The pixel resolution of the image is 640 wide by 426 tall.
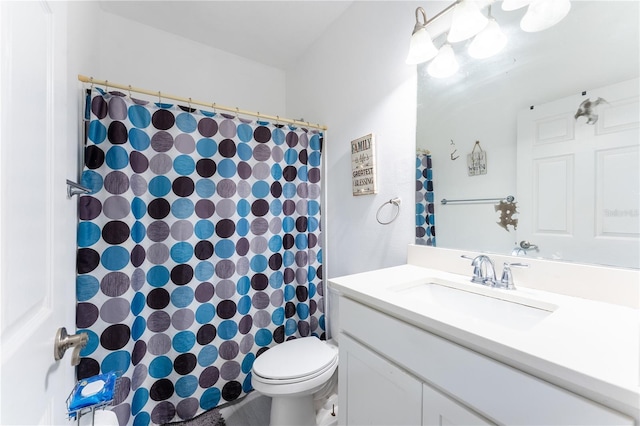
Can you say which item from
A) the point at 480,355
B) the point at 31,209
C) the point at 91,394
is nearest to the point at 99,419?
the point at 91,394

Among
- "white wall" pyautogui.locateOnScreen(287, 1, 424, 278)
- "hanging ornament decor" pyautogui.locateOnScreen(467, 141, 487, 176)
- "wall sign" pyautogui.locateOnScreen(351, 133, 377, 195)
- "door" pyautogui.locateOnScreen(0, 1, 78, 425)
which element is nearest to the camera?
"door" pyautogui.locateOnScreen(0, 1, 78, 425)

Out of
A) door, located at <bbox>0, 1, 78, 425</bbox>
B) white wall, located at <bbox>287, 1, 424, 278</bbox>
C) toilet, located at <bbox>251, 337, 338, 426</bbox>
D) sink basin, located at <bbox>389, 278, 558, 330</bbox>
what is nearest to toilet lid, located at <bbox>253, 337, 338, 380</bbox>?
Result: toilet, located at <bbox>251, 337, 338, 426</bbox>

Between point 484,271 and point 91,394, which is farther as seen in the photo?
point 484,271

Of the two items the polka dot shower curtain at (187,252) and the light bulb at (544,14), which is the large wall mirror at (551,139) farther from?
the polka dot shower curtain at (187,252)

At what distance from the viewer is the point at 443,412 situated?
608 mm

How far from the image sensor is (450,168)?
1.14 meters

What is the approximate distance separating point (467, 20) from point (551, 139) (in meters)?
0.52

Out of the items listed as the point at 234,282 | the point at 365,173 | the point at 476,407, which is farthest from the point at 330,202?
the point at 476,407

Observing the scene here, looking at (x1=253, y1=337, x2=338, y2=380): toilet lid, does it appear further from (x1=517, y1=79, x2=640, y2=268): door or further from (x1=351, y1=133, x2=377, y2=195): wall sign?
(x1=517, y1=79, x2=640, y2=268): door

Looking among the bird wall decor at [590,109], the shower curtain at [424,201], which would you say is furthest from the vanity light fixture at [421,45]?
the bird wall decor at [590,109]

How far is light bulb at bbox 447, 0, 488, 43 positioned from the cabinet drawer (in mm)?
1067

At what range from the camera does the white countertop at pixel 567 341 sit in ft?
1.35

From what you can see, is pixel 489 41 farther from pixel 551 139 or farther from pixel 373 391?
pixel 373 391

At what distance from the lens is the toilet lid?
3.90 ft
